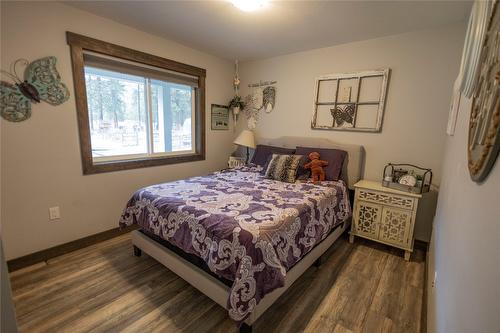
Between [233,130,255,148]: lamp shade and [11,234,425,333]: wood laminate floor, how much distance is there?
2.03m

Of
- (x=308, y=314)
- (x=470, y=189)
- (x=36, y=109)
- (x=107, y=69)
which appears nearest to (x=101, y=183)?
(x=36, y=109)

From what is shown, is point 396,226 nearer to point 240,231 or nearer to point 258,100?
point 240,231

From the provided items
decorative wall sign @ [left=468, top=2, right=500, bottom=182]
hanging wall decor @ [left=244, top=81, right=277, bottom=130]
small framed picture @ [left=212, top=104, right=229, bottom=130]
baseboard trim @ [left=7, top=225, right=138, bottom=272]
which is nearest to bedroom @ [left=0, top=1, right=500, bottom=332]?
baseboard trim @ [left=7, top=225, right=138, bottom=272]

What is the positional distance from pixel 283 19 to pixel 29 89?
93.7 inches

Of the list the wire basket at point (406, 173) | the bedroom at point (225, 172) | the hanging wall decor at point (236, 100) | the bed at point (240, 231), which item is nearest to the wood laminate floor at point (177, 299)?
the bedroom at point (225, 172)

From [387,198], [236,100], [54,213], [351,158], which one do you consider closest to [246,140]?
[236,100]

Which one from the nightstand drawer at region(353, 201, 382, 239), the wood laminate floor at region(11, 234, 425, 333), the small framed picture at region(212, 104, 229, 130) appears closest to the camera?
the wood laminate floor at region(11, 234, 425, 333)

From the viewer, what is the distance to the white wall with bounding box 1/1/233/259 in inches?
74.9

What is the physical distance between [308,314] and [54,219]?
2.48m

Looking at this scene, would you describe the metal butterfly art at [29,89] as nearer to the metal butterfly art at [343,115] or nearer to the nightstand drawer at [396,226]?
the metal butterfly art at [343,115]

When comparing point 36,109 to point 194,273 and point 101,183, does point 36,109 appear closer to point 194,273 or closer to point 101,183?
point 101,183

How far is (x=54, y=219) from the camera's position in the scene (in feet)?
7.29

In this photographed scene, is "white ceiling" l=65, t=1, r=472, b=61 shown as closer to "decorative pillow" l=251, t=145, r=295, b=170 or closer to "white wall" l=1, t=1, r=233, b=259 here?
"white wall" l=1, t=1, r=233, b=259

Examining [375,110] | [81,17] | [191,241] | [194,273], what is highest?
[81,17]
